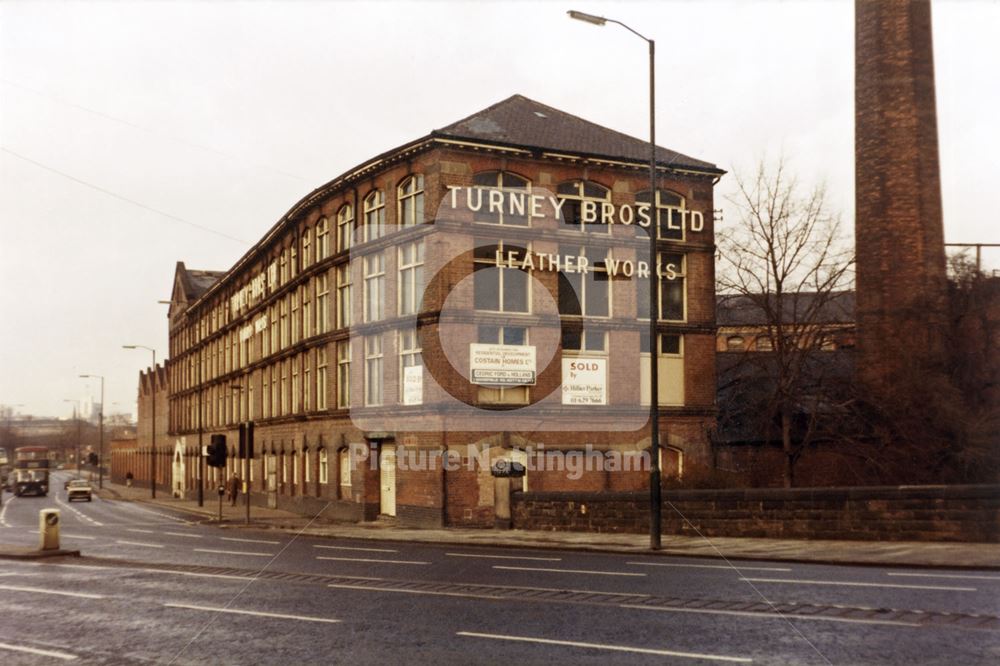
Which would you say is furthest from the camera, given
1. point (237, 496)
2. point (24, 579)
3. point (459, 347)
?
point (237, 496)

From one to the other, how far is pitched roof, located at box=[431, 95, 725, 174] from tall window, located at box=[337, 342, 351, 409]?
10.8 metres

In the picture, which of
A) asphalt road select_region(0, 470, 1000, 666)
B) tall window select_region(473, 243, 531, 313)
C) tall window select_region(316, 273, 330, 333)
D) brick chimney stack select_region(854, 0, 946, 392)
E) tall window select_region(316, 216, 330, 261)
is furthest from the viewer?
tall window select_region(316, 216, 330, 261)

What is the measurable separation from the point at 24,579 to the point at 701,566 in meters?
13.0

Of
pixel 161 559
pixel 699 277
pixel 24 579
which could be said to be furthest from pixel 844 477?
pixel 24 579

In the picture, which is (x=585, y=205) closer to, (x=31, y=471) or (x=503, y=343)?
(x=503, y=343)

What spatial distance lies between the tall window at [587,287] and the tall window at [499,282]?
5.29 ft

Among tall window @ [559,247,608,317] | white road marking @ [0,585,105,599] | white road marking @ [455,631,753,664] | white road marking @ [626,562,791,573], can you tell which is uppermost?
tall window @ [559,247,608,317]

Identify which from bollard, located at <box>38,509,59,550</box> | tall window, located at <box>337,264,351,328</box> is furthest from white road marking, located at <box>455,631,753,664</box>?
tall window, located at <box>337,264,351,328</box>

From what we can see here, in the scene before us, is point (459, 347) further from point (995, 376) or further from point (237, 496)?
point (237, 496)

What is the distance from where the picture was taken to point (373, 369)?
1457 inches

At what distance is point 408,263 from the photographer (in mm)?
34844

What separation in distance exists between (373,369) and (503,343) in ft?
20.6

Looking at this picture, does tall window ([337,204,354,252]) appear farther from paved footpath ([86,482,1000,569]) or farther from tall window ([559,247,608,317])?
paved footpath ([86,482,1000,569])

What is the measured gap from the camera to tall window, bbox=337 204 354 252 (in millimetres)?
39209
